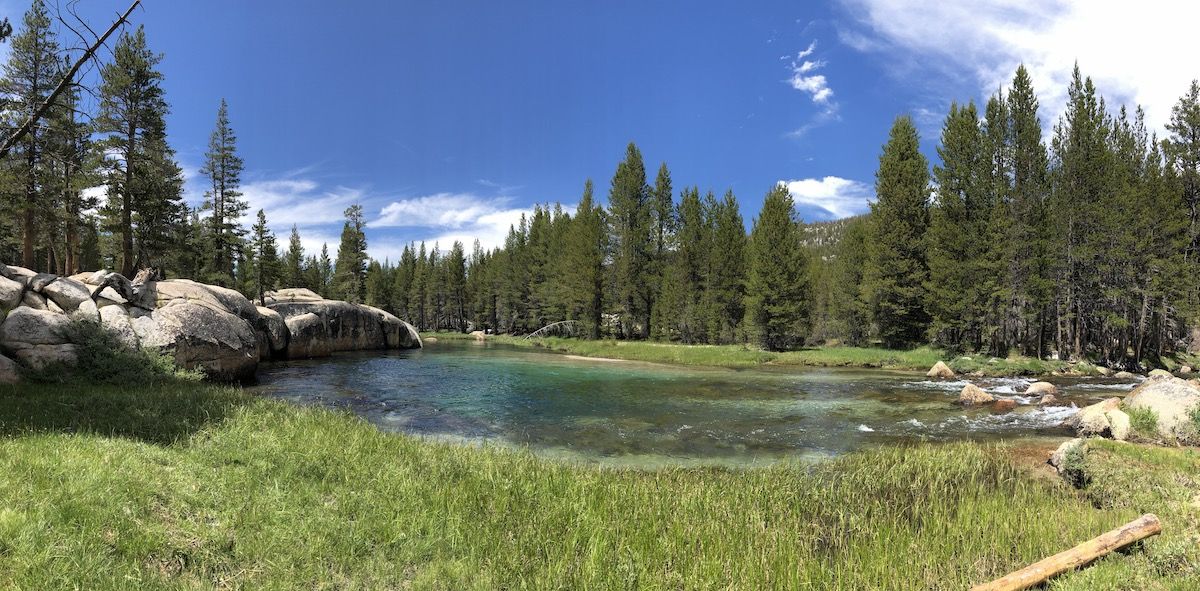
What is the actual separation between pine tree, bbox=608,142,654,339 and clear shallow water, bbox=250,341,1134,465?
1086 inches

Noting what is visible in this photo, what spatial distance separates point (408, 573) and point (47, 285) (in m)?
18.1

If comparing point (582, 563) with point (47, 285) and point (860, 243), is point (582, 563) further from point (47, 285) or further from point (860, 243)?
point (860, 243)

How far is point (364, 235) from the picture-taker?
67.1 metres

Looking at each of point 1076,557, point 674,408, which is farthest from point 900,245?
point 1076,557

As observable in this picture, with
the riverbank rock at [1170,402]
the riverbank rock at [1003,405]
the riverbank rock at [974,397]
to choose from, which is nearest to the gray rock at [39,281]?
the riverbank rock at [1003,405]

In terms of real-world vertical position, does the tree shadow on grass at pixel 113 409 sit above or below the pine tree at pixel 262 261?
below

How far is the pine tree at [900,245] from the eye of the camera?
42.8 m

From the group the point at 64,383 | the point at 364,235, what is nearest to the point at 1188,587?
the point at 64,383

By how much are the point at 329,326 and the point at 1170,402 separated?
165ft

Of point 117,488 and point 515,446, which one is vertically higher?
point 117,488

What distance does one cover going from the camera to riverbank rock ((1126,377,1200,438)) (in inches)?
492

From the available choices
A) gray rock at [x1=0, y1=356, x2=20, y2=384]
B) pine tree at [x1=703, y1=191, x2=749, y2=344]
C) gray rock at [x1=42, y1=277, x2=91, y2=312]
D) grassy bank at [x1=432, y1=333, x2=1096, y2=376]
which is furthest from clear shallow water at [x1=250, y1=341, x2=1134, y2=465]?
pine tree at [x1=703, y1=191, x2=749, y2=344]

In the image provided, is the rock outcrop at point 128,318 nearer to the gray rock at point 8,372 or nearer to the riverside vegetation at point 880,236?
the gray rock at point 8,372

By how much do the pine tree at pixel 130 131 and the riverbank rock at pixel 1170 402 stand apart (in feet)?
150
